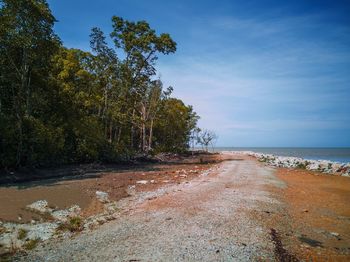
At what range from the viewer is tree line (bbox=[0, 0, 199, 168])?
54.4 ft

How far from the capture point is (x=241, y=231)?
6809 millimetres

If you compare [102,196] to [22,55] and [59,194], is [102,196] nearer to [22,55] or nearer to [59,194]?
[59,194]

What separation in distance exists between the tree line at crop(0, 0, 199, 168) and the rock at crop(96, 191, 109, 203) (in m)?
7.57

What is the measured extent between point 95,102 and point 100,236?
23914 mm

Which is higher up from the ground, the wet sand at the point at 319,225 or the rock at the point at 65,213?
the wet sand at the point at 319,225

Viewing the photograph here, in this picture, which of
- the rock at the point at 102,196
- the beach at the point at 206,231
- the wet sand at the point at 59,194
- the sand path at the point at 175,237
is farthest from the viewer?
the rock at the point at 102,196

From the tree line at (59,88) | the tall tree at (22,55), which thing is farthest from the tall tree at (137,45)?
the tall tree at (22,55)

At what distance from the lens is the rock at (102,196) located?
10.8 m

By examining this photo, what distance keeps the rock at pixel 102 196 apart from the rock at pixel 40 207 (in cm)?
203

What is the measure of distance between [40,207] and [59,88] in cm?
1514

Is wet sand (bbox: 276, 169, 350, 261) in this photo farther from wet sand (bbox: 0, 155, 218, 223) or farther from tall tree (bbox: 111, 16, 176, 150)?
tall tree (bbox: 111, 16, 176, 150)

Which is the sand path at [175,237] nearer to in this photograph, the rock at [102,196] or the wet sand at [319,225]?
the wet sand at [319,225]

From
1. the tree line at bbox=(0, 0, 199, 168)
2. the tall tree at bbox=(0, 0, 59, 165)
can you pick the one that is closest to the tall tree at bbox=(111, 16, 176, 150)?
the tree line at bbox=(0, 0, 199, 168)

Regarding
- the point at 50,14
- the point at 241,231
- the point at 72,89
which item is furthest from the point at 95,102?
the point at 241,231
